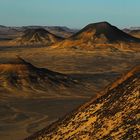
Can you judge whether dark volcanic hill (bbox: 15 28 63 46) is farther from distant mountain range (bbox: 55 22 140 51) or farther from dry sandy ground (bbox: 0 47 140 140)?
dry sandy ground (bbox: 0 47 140 140)

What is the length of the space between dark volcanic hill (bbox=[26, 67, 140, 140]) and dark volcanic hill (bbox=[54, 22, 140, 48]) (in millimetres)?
62487

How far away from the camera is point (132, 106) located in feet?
24.6

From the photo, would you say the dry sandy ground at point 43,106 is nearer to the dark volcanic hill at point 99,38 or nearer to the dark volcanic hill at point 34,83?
the dark volcanic hill at point 34,83

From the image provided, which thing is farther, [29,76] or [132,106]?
[29,76]

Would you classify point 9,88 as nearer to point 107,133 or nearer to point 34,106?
point 34,106

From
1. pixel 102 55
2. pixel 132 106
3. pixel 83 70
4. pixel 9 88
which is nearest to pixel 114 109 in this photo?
pixel 132 106

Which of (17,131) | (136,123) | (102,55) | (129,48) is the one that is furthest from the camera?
(129,48)

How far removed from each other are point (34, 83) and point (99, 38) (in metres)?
42.5

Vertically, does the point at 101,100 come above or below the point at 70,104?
above

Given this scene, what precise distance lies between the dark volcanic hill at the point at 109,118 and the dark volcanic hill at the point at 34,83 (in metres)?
19.3

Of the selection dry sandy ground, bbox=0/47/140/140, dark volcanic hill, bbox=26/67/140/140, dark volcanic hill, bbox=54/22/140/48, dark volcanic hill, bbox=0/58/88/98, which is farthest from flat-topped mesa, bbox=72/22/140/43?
dark volcanic hill, bbox=26/67/140/140

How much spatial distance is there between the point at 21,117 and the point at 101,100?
43.1 ft

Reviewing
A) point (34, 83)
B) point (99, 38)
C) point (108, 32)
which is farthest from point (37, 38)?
point (34, 83)

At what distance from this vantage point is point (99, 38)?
73.4 metres
